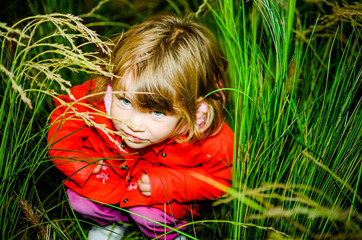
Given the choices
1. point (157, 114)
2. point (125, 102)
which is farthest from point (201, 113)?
point (125, 102)

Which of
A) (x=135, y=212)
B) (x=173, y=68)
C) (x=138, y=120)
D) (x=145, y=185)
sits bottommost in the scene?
(x=135, y=212)

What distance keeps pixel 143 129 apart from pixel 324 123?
723 mm

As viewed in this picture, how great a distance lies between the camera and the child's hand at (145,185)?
1483 millimetres

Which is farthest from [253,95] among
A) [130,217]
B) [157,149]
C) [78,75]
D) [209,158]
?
[78,75]

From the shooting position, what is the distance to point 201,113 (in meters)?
1.42

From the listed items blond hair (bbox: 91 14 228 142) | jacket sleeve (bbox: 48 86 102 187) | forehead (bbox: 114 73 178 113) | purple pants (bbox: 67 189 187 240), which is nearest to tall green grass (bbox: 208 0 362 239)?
blond hair (bbox: 91 14 228 142)

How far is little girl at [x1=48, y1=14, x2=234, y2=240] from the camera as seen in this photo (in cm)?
120

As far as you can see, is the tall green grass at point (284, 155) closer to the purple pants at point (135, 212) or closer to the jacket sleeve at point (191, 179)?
the jacket sleeve at point (191, 179)

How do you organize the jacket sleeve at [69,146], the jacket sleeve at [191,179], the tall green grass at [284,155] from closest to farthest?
the tall green grass at [284,155] → the jacket sleeve at [69,146] → the jacket sleeve at [191,179]

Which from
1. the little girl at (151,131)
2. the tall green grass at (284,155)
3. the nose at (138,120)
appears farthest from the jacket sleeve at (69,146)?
the tall green grass at (284,155)

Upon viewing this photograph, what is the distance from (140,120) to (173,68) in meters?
0.24

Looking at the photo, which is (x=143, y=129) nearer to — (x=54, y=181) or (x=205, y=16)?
(x=54, y=181)

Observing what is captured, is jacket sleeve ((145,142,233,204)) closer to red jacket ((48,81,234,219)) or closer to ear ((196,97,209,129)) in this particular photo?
red jacket ((48,81,234,219))

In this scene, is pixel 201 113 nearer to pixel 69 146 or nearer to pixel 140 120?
pixel 140 120
